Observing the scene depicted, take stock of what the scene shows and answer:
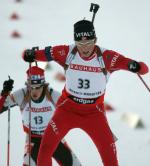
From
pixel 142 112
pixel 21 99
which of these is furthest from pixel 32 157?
pixel 142 112

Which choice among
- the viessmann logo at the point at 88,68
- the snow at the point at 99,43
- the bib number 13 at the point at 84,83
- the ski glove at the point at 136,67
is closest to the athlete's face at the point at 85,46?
the viessmann logo at the point at 88,68

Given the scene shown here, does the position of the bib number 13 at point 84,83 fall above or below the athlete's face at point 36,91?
above

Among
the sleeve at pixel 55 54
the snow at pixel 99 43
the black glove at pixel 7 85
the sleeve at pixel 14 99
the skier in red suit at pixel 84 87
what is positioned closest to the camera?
the skier in red suit at pixel 84 87

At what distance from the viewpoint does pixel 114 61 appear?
16.4 ft

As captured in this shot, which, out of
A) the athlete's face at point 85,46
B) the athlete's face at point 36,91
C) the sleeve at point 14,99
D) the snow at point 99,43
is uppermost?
the athlete's face at point 85,46

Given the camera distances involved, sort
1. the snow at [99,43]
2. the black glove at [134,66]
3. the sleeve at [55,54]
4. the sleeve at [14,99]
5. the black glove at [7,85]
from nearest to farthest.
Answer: the black glove at [134,66], the sleeve at [55,54], the black glove at [7,85], the sleeve at [14,99], the snow at [99,43]

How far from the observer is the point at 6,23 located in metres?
13.6

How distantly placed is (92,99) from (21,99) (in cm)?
108

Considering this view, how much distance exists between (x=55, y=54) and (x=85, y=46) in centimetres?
33

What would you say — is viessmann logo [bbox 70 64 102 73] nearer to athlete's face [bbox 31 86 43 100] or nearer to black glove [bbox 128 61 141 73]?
black glove [bbox 128 61 141 73]

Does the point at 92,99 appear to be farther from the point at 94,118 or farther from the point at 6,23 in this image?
the point at 6,23

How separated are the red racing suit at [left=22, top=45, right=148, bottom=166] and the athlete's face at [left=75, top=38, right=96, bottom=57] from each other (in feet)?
0.17

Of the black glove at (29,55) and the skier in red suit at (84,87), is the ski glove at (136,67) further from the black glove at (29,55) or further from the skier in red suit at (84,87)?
the black glove at (29,55)

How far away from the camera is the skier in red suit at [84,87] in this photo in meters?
5.01
